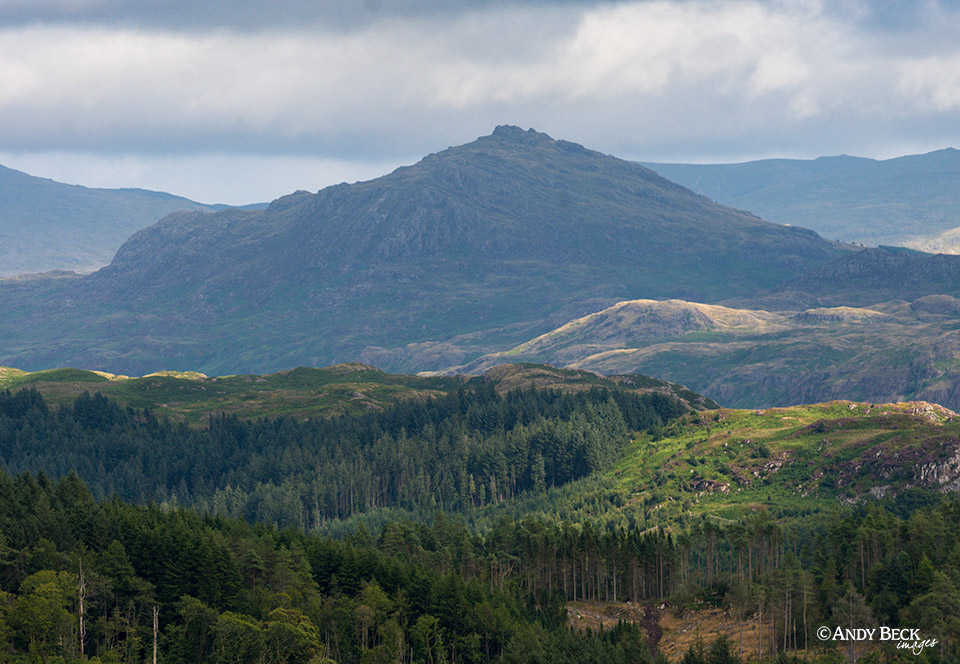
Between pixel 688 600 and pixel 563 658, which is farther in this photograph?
pixel 688 600

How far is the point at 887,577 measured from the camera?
164 metres

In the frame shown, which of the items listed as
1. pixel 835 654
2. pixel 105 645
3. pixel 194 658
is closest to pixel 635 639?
pixel 835 654

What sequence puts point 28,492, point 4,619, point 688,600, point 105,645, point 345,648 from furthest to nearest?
1. point 688,600
2. point 28,492
3. point 345,648
4. point 105,645
5. point 4,619

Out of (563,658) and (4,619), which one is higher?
(4,619)

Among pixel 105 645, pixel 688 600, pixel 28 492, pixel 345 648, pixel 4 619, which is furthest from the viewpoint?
pixel 688 600

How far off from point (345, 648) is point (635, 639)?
38.9 metres

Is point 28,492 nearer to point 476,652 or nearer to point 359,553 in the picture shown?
point 359,553

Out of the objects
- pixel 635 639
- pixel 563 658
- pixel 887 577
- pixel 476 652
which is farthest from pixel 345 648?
pixel 887 577

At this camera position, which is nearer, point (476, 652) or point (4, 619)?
point (4, 619)

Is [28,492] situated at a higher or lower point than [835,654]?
higher

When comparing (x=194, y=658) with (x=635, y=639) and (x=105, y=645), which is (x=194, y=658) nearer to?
(x=105, y=645)

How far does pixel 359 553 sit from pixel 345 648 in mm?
26872

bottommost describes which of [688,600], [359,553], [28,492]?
[688,600]

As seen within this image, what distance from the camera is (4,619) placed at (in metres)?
132
